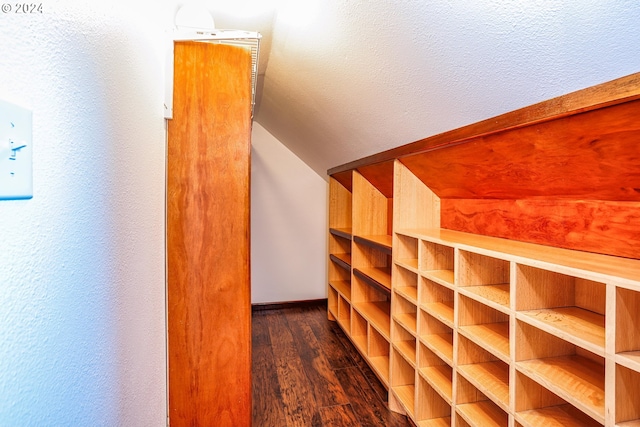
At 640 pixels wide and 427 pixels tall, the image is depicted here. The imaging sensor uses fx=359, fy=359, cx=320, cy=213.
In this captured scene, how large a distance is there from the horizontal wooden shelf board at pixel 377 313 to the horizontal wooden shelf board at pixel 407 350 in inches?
5.3

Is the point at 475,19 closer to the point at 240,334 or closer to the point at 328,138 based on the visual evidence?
the point at 240,334

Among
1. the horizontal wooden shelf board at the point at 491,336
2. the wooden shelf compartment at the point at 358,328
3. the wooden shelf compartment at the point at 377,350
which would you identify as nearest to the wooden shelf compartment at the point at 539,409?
the horizontal wooden shelf board at the point at 491,336

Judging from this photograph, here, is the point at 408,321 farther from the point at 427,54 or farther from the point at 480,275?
the point at 427,54

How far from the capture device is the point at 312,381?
241 centimetres

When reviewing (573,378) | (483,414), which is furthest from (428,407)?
(573,378)

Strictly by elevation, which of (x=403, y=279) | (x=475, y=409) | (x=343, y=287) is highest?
(x=403, y=279)

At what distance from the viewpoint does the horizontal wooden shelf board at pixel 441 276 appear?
1.59 metres

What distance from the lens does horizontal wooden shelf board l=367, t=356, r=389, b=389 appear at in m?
2.24

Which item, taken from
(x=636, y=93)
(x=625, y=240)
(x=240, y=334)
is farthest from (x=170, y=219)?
(x=625, y=240)

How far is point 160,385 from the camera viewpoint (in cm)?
120

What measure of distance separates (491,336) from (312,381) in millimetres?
1385

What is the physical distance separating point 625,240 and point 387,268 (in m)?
1.80

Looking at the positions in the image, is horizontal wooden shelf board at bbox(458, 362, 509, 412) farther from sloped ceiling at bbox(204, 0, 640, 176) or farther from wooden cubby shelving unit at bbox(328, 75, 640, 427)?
sloped ceiling at bbox(204, 0, 640, 176)

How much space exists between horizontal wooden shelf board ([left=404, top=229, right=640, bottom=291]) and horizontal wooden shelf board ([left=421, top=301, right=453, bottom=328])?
1.11 feet
